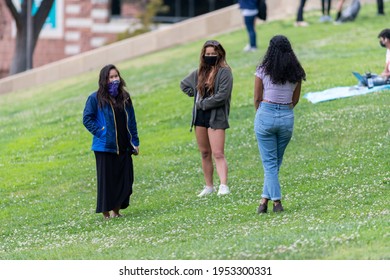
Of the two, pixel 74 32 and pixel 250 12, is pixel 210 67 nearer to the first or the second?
pixel 250 12

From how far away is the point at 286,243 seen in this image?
10656mm

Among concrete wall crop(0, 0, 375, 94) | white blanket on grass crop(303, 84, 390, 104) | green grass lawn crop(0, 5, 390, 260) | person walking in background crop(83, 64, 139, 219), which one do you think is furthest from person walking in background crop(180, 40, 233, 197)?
concrete wall crop(0, 0, 375, 94)

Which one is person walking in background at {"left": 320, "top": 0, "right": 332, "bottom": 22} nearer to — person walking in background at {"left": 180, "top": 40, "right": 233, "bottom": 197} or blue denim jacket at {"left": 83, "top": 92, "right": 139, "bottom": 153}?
person walking in background at {"left": 180, "top": 40, "right": 233, "bottom": 197}

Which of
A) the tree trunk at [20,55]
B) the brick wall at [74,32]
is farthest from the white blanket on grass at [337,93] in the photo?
the brick wall at [74,32]

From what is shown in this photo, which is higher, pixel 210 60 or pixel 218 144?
pixel 210 60

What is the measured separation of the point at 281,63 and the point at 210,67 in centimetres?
228

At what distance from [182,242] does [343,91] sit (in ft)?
29.8

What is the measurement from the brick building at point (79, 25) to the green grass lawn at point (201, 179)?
1741 centimetres

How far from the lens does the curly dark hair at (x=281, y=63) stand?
12.5 metres

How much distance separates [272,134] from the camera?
41.5 ft

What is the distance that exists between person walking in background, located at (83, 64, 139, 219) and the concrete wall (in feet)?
62.9

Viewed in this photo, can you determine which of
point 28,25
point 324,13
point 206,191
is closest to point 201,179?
point 206,191

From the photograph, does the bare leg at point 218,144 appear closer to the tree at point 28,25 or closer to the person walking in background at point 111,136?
the person walking in background at point 111,136

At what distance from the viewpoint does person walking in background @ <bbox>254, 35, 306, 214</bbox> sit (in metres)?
12.5
